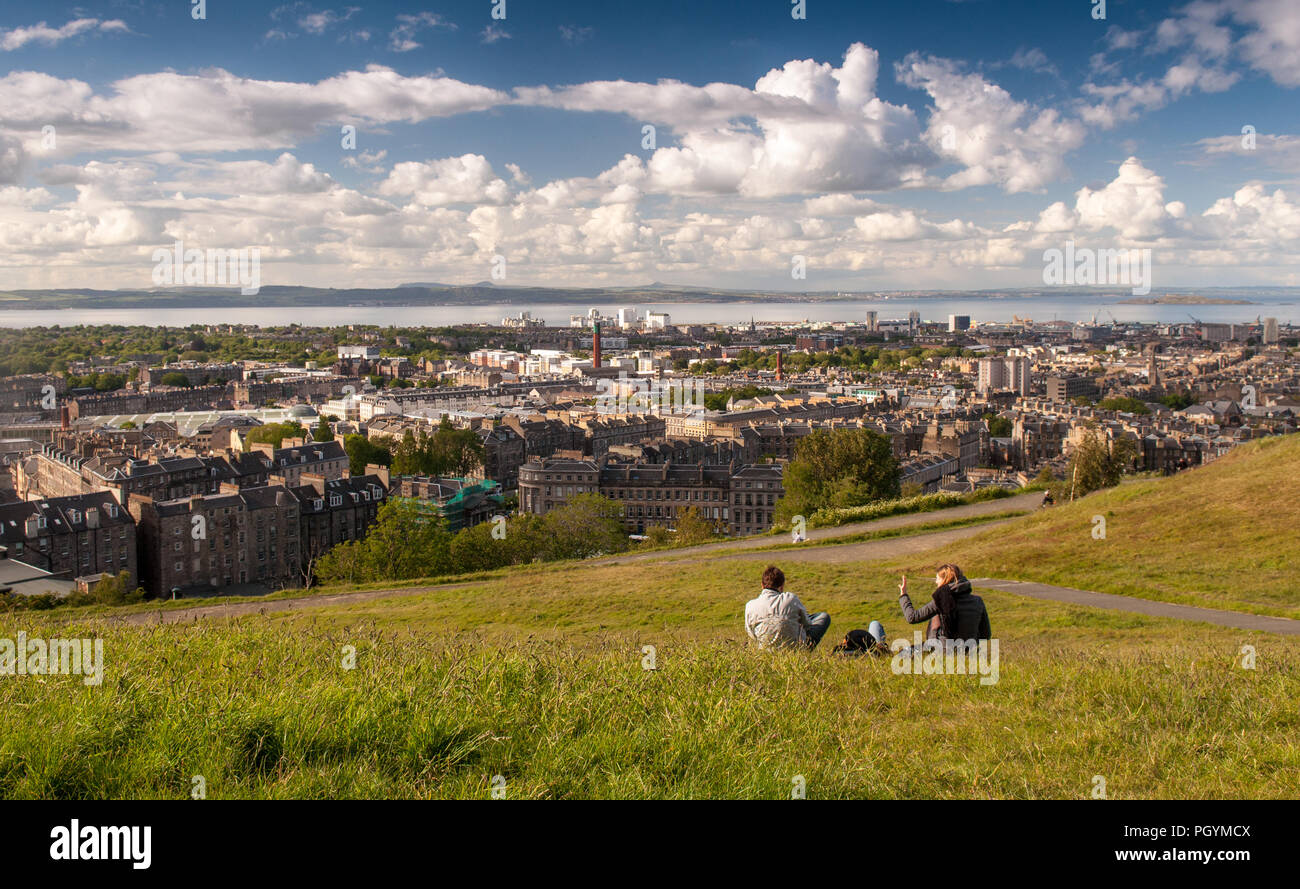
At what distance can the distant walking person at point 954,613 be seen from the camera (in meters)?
6.66

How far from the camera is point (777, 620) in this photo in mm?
6559

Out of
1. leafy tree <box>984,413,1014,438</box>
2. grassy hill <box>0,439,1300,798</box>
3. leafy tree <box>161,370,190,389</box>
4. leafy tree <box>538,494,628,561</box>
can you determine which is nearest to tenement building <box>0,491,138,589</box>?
leafy tree <box>538,494,628,561</box>

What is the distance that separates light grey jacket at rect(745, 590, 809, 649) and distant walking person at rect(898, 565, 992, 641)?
82 cm

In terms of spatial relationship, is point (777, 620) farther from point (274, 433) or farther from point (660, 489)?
point (274, 433)

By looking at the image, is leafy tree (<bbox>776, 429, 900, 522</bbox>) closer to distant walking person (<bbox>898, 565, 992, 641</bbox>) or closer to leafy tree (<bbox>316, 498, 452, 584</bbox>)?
leafy tree (<bbox>316, 498, 452, 584</bbox>)

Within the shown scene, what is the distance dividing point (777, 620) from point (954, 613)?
1.27 metres

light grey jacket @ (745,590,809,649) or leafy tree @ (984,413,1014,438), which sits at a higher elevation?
light grey jacket @ (745,590,809,649)

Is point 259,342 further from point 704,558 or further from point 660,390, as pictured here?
point 704,558

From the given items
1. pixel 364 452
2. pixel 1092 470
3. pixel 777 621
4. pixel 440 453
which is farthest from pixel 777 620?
pixel 364 452

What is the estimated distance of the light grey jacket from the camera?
21.4 ft

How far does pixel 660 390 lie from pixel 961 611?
9687 cm

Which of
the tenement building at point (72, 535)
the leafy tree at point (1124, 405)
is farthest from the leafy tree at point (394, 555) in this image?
the leafy tree at point (1124, 405)

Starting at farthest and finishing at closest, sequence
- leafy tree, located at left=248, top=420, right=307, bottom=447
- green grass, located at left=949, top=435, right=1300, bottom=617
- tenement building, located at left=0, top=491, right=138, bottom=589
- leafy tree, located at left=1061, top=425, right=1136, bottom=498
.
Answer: leafy tree, located at left=248, top=420, right=307, bottom=447, tenement building, located at left=0, top=491, right=138, bottom=589, leafy tree, located at left=1061, top=425, right=1136, bottom=498, green grass, located at left=949, top=435, right=1300, bottom=617
